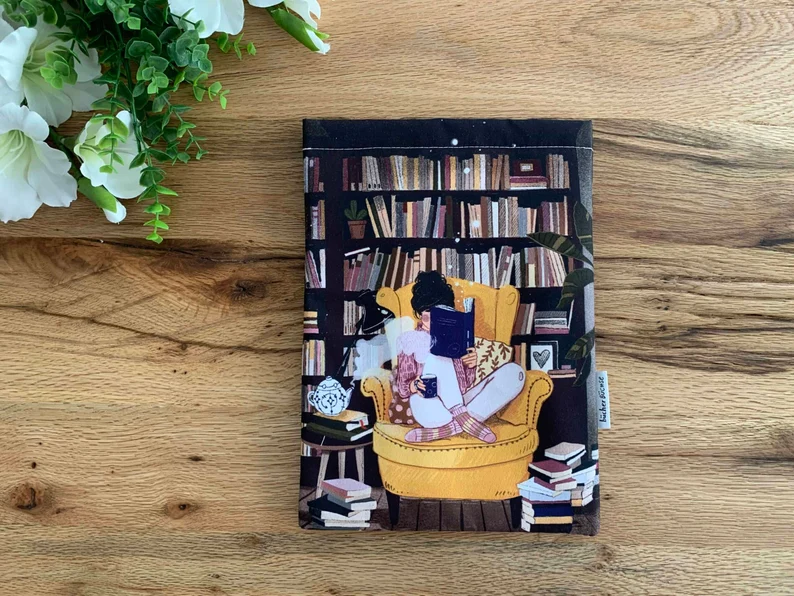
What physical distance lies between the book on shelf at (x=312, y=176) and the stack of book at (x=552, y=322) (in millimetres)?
254

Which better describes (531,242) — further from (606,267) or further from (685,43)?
(685,43)

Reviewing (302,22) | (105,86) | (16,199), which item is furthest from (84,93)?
(302,22)

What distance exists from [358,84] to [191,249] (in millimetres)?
247

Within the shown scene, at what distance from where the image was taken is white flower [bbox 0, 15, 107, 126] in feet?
1.66

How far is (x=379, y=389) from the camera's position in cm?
60

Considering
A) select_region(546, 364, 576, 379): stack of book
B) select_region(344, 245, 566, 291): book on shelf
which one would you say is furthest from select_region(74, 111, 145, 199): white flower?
select_region(546, 364, 576, 379): stack of book

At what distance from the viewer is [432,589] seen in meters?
0.62

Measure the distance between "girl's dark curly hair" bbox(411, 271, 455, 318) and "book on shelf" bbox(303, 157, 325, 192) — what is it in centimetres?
14

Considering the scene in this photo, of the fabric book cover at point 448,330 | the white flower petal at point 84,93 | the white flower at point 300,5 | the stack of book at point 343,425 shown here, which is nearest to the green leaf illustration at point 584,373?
the fabric book cover at point 448,330

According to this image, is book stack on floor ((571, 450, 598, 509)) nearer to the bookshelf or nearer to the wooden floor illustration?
A: the wooden floor illustration

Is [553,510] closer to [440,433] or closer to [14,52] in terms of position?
[440,433]

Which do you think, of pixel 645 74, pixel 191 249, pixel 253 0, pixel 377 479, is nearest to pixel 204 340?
pixel 191 249

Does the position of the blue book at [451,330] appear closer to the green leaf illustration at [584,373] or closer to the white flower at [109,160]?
the green leaf illustration at [584,373]

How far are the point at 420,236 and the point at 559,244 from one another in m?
0.14
